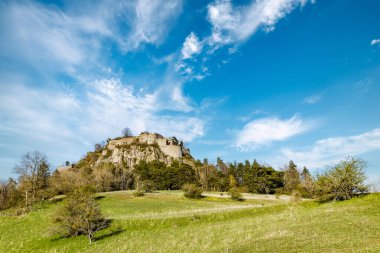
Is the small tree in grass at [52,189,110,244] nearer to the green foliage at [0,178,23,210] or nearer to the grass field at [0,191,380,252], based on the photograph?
the grass field at [0,191,380,252]

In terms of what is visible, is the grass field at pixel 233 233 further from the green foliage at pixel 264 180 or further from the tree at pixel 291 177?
the tree at pixel 291 177

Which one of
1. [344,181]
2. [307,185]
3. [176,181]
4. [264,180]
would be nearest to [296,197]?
[307,185]

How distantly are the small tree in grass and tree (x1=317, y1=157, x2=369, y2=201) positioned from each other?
3213 cm

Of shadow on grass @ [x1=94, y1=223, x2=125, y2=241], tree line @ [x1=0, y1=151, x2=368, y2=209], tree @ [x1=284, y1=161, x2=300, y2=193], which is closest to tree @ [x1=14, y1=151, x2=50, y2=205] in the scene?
tree line @ [x1=0, y1=151, x2=368, y2=209]

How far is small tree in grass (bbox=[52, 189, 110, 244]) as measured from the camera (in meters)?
33.8

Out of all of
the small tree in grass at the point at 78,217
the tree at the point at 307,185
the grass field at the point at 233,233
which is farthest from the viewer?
the tree at the point at 307,185

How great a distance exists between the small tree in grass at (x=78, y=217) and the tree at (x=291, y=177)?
95985 millimetres

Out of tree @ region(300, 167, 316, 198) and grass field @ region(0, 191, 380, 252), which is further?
tree @ region(300, 167, 316, 198)

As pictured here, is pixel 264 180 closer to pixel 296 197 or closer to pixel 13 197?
pixel 296 197

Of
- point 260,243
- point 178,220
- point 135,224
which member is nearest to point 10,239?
point 135,224

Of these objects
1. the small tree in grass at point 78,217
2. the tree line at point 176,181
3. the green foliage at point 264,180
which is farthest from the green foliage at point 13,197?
the green foliage at point 264,180

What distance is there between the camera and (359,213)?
25344 millimetres

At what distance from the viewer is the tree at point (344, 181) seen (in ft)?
125

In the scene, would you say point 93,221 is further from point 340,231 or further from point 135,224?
point 340,231
